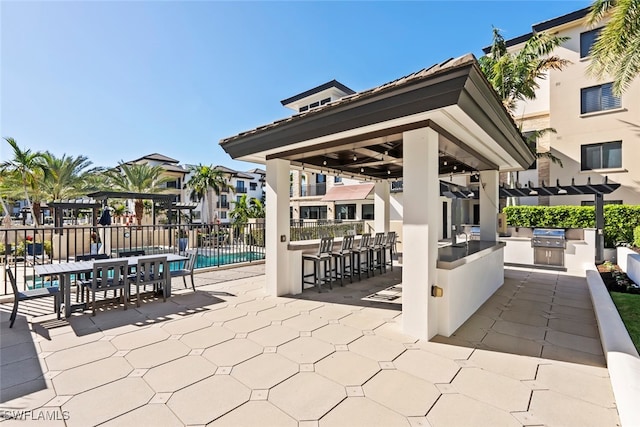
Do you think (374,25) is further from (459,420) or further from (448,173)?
(459,420)

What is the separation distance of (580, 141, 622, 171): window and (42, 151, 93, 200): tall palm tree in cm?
3351

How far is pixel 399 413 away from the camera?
286 cm

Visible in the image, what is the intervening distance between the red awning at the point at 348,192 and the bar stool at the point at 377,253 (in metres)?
11.8

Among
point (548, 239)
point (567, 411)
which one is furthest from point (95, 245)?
point (548, 239)

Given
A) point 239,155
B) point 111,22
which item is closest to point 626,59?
point 239,155

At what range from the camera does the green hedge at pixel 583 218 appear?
14.1m

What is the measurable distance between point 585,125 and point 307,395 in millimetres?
22435

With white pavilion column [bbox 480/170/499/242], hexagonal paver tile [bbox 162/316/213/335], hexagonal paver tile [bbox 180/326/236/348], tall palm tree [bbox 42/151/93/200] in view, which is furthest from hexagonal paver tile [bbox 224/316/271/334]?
tall palm tree [bbox 42/151/93/200]

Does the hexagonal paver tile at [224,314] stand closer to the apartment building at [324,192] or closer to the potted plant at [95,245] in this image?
the potted plant at [95,245]

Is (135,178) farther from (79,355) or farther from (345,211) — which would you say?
(79,355)

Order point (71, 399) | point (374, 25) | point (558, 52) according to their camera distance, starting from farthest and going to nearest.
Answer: point (558, 52), point (374, 25), point (71, 399)

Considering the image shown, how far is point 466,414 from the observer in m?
2.83

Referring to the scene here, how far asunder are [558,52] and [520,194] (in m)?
12.9

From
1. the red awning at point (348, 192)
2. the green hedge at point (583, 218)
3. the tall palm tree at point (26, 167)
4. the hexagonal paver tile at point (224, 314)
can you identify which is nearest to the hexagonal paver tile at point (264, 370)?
the hexagonal paver tile at point (224, 314)
